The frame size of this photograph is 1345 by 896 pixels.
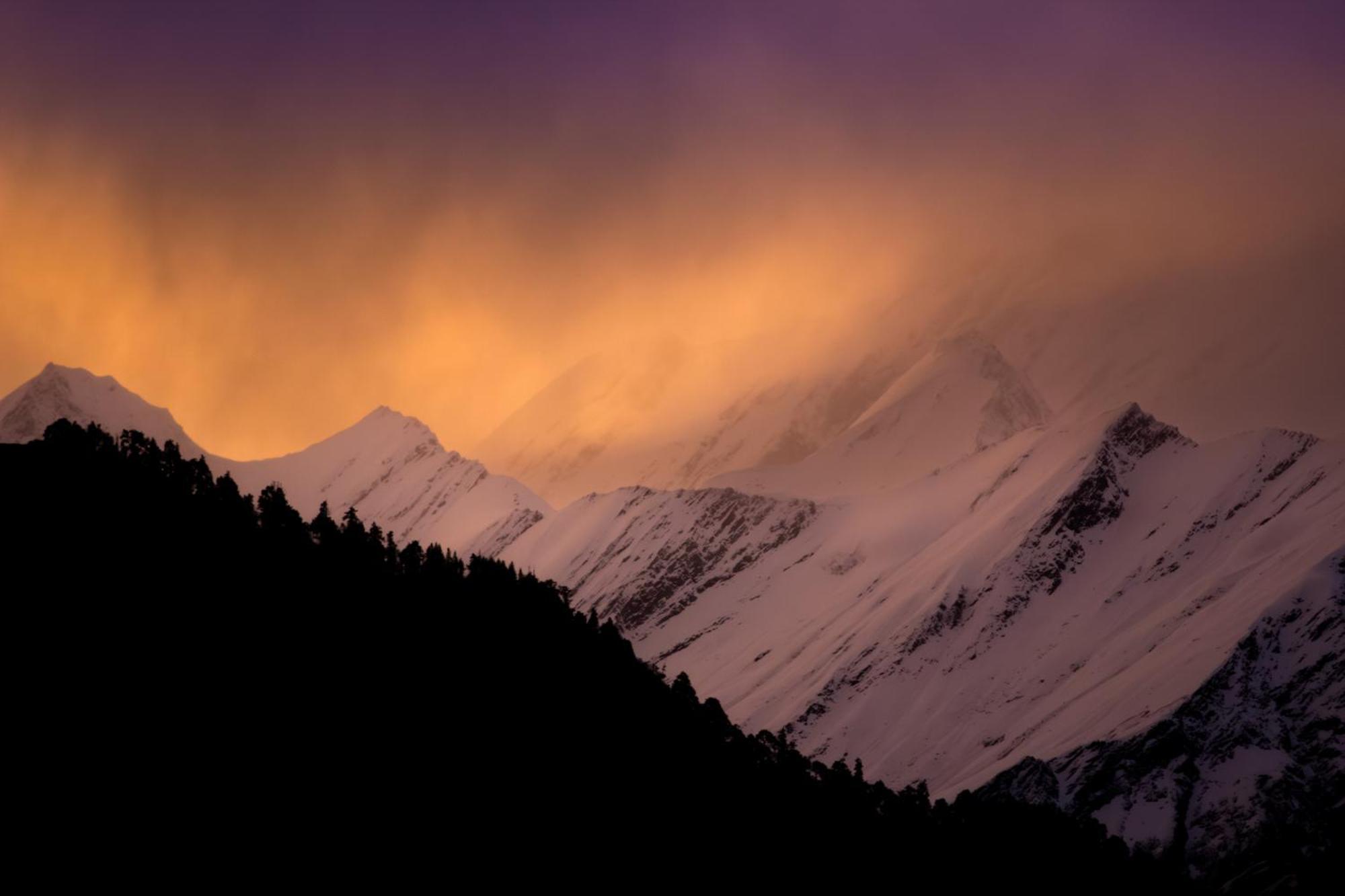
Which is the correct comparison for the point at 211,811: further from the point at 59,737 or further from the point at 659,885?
the point at 659,885

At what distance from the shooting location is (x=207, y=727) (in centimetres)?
8169

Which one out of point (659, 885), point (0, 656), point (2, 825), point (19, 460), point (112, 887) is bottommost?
point (659, 885)

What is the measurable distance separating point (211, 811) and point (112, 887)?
8.45 meters

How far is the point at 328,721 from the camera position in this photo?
9119cm

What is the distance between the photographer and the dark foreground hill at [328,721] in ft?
249

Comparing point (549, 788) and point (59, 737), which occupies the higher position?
point (59, 737)

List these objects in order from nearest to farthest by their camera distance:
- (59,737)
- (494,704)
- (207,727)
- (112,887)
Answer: (112,887) → (59,737) → (207,727) → (494,704)

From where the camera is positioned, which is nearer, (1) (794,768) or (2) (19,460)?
(2) (19,460)

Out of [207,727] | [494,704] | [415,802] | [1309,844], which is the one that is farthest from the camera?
[1309,844]

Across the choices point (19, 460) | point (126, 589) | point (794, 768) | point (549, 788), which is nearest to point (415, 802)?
point (549, 788)

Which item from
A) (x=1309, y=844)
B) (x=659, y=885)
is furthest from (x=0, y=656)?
(x=1309, y=844)

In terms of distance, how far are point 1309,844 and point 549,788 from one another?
439 ft

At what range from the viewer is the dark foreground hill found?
249 ft

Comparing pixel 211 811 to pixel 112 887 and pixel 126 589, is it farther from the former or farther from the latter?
pixel 126 589
